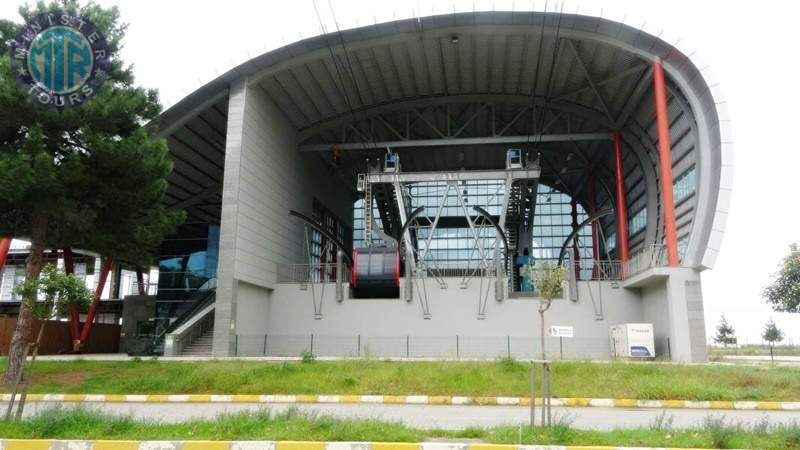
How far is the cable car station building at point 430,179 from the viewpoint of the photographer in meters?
28.2

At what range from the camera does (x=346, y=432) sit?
359 inches

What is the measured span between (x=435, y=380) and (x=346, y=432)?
942 cm

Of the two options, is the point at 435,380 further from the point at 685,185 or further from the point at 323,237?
the point at 323,237

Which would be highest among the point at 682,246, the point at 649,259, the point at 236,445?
the point at 682,246

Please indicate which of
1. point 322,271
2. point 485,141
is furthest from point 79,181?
point 485,141

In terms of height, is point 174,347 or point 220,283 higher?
point 220,283

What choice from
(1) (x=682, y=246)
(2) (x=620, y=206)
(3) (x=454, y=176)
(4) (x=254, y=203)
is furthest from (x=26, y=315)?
(2) (x=620, y=206)

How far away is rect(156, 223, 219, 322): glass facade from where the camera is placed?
37188mm

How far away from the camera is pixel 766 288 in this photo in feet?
124

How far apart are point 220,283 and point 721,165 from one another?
910 inches

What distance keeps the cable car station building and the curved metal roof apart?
112 mm

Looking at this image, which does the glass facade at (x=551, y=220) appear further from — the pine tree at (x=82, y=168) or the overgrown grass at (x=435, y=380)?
the pine tree at (x=82, y=168)

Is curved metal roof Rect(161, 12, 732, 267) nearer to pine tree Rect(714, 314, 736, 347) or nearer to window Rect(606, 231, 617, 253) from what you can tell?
window Rect(606, 231, 617, 253)

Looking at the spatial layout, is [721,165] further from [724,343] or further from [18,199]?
[724,343]
